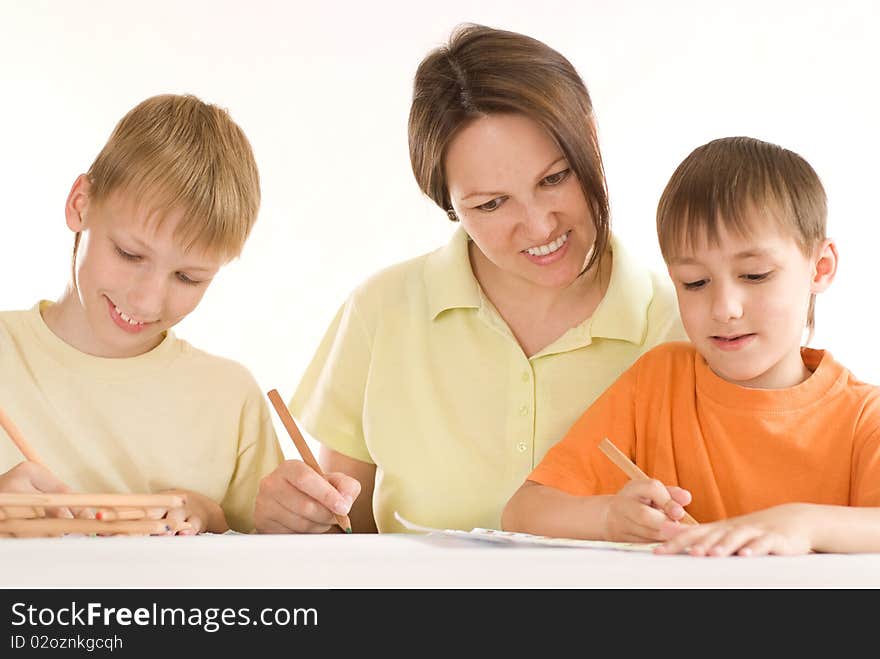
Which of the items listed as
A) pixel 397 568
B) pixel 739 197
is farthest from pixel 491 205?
pixel 397 568

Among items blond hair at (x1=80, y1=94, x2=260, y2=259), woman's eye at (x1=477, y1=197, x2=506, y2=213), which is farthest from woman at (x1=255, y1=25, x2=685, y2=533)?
blond hair at (x1=80, y1=94, x2=260, y2=259)

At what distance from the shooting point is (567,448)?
4.17ft

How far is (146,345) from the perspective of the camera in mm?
1467

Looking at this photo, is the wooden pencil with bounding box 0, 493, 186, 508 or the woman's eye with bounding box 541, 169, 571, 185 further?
the woman's eye with bounding box 541, 169, 571, 185

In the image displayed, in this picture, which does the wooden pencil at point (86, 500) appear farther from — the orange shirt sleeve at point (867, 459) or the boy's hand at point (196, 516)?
the orange shirt sleeve at point (867, 459)

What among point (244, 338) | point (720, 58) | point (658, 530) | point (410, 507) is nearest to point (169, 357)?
point (410, 507)

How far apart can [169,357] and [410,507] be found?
0.36 meters

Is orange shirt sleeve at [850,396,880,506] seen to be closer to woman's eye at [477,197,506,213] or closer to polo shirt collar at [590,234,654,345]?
polo shirt collar at [590,234,654,345]

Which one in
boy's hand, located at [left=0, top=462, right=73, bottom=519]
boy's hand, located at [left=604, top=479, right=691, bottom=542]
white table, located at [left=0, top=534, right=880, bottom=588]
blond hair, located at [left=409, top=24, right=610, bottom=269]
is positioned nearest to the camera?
white table, located at [left=0, top=534, right=880, bottom=588]

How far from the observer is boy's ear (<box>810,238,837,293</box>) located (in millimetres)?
1243

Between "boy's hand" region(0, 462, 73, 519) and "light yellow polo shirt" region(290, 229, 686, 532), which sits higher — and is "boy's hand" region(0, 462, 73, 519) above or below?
below

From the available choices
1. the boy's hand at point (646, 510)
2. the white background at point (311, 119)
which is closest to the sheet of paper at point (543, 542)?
the boy's hand at point (646, 510)
